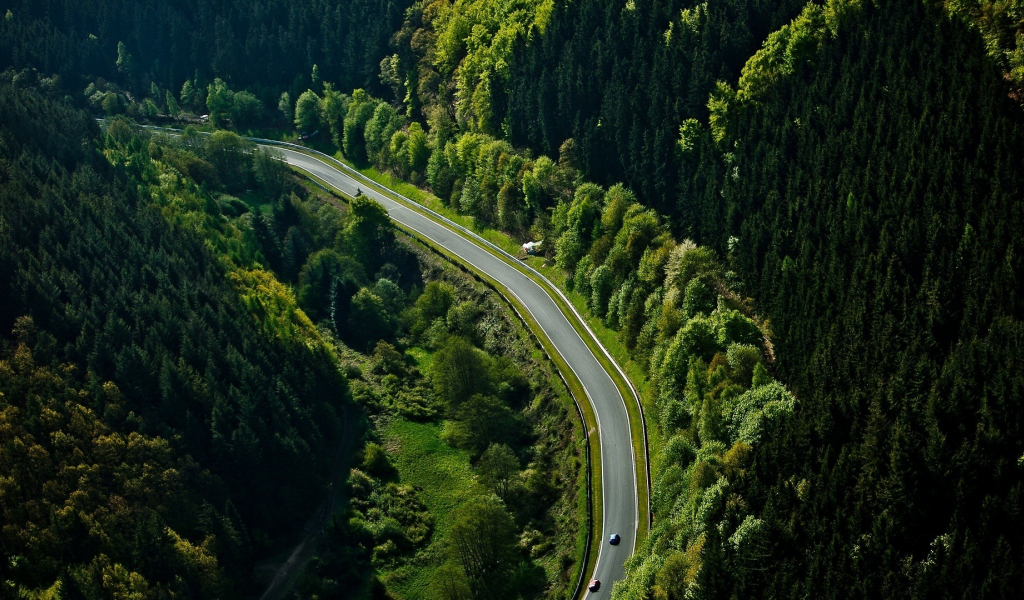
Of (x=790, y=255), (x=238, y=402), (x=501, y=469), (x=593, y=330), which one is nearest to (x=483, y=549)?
(x=501, y=469)

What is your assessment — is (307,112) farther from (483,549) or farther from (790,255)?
(483,549)

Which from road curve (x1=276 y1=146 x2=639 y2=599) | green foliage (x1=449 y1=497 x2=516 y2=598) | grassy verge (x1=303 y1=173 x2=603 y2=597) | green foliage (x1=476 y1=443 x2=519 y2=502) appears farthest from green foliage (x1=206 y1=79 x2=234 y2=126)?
green foliage (x1=449 y1=497 x2=516 y2=598)

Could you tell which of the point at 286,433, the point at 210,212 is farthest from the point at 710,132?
the point at 210,212

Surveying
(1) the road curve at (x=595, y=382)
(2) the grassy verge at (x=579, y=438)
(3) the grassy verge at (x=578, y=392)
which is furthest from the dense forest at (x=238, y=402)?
(1) the road curve at (x=595, y=382)

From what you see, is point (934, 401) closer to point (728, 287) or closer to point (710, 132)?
point (728, 287)

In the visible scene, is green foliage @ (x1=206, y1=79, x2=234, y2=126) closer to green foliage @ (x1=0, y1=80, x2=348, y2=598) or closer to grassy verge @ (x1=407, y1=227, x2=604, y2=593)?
green foliage @ (x1=0, y1=80, x2=348, y2=598)

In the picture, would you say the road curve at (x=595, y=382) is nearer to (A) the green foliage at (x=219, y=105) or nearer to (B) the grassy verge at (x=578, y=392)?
(B) the grassy verge at (x=578, y=392)

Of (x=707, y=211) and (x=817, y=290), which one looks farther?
(x=707, y=211)
